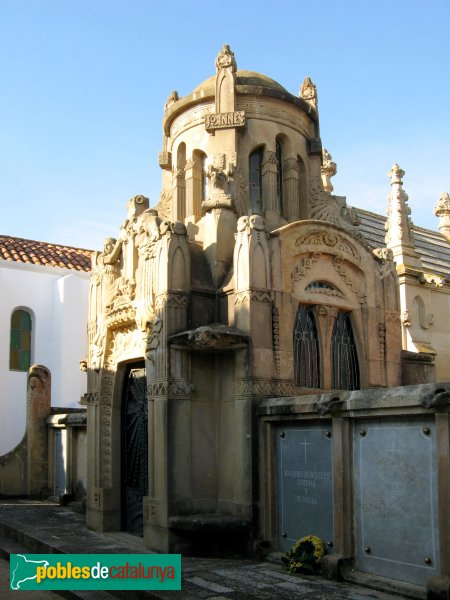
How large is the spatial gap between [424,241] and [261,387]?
1824 cm

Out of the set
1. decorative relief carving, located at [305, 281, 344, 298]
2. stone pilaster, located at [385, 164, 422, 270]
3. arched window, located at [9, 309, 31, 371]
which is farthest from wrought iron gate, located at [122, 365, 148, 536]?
arched window, located at [9, 309, 31, 371]

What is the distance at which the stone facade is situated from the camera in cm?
1063

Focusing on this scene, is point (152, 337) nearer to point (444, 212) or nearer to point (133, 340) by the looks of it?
point (133, 340)

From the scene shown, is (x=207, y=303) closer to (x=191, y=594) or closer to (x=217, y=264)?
(x=217, y=264)

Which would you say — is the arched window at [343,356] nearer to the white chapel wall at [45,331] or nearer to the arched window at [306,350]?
the arched window at [306,350]

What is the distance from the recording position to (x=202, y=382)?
11180mm

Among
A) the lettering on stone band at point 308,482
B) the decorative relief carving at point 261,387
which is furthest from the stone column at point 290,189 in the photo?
the lettering on stone band at point 308,482

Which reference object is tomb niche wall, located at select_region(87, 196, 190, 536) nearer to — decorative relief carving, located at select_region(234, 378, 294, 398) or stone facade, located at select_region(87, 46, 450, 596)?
stone facade, located at select_region(87, 46, 450, 596)

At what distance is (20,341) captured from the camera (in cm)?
2612

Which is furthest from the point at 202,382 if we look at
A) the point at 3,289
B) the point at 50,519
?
the point at 3,289

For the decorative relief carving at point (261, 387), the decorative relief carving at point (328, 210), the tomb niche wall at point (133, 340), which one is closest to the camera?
the decorative relief carving at point (261, 387)

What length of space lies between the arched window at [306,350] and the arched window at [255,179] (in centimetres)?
261

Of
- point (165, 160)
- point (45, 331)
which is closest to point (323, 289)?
point (165, 160)

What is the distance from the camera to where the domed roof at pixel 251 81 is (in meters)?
13.7
